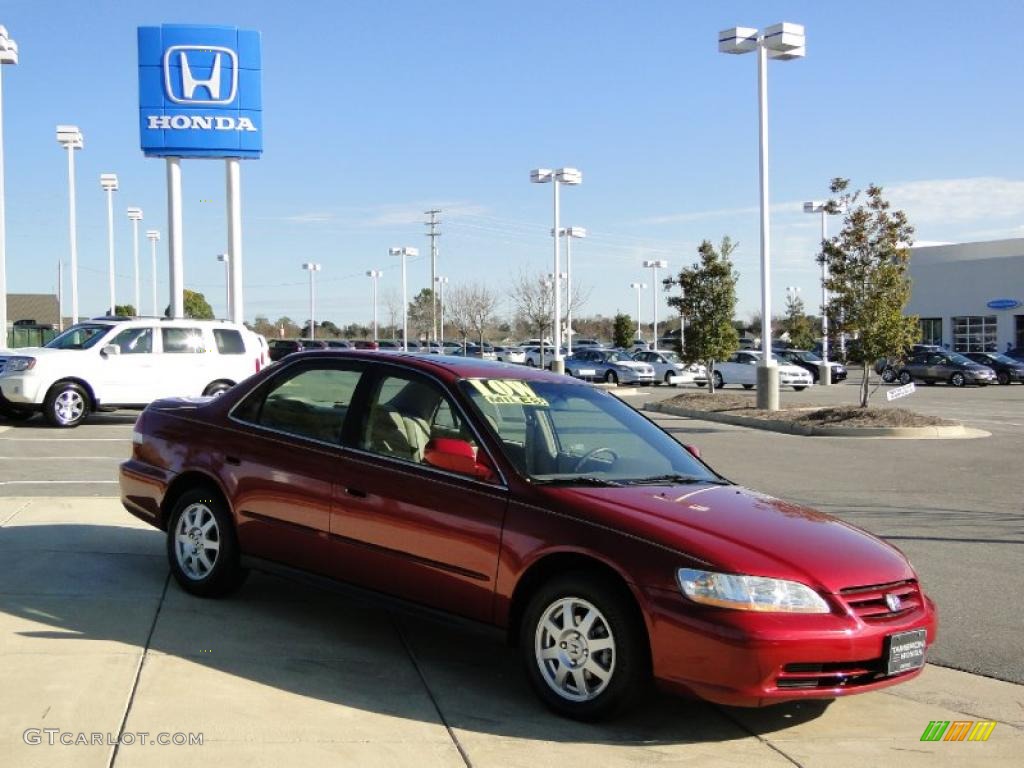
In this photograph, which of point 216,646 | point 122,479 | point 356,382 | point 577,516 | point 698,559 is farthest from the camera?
point 122,479

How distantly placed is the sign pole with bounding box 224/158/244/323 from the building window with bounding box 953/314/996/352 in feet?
159

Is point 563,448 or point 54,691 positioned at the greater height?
point 563,448

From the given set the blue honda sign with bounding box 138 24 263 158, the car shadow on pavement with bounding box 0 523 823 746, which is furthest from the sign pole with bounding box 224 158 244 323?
the car shadow on pavement with bounding box 0 523 823 746

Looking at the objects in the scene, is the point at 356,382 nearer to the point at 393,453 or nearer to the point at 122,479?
the point at 393,453

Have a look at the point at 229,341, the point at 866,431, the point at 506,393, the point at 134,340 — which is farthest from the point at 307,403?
the point at 866,431

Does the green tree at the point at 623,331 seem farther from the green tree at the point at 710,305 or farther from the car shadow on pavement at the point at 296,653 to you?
the car shadow on pavement at the point at 296,653

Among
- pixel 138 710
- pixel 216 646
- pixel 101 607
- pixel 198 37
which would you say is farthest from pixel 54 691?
pixel 198 37

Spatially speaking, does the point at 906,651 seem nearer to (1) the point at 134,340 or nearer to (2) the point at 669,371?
(1) the point at 134,340

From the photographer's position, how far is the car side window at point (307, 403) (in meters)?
6.49

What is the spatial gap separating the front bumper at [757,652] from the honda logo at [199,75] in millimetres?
26737

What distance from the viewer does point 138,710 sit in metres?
4.95

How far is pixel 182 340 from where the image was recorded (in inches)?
806

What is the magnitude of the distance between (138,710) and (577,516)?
2115 mm

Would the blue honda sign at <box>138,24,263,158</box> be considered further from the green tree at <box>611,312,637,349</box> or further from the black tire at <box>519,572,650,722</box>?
the green tree at <box>611,312,637,349</box>
